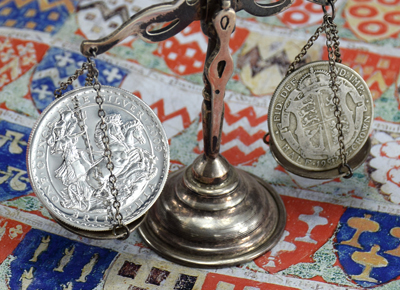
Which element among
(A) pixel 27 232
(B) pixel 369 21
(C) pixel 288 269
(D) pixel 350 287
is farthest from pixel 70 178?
(B) pixel 369 21

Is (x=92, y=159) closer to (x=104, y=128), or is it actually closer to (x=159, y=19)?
(x=104, y=128)

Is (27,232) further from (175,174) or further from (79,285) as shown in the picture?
(175,174)

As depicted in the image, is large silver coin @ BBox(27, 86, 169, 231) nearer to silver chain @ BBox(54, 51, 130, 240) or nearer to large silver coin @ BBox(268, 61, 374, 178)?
silver chain @ BBox(54, 51, 130, 240)

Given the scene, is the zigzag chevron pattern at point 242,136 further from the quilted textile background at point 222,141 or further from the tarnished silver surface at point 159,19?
the tarnished silver surface at point 159,19

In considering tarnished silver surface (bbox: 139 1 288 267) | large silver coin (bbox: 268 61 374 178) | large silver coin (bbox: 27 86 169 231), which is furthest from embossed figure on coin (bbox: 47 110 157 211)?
large silver coin (bbox: 268 61 374 178)

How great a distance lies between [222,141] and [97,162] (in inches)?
23.7

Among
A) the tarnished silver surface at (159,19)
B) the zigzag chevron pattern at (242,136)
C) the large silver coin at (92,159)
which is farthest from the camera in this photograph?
the zigzag chevron pattern at (242,136)

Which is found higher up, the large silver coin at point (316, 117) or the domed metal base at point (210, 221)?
the large silver coin at point (316, 117)

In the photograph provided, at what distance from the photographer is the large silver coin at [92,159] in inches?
49.3

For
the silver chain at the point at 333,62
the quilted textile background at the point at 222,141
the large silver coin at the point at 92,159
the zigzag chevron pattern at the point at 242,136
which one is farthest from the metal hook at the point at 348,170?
the large silver coin at the point at 92,159

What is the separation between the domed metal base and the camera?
1369 mm

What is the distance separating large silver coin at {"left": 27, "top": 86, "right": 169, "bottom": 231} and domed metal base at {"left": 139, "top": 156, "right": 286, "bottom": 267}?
0.41 feet

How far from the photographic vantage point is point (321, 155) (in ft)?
4.79

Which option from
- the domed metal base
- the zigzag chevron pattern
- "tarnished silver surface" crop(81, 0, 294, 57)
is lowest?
the zigzag chevron pattern
